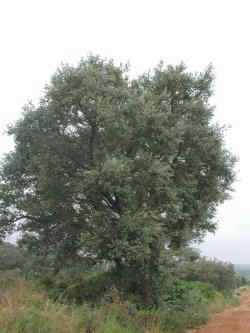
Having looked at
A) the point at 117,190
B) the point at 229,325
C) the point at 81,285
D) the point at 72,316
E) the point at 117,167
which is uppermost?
the point at 117,167

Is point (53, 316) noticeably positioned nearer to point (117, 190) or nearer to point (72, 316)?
point (72, 316)

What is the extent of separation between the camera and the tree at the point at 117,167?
11.4m

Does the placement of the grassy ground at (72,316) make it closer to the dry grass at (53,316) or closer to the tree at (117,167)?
the dry grass at (53,316)

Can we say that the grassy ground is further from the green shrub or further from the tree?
the green shrub

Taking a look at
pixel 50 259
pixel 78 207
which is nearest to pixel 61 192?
pixel 78 207

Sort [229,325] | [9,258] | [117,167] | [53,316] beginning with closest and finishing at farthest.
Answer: [53,316], [229,325], [117,167], [9,258]

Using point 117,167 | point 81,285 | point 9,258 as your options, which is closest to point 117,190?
point 117,167

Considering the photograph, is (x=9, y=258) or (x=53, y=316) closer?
(x=53, y=316)

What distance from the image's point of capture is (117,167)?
11.0 m

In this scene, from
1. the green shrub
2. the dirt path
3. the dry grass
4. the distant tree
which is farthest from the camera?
the distant tree

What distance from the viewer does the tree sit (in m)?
11.4

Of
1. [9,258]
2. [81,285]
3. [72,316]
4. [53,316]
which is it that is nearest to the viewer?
[53,316]

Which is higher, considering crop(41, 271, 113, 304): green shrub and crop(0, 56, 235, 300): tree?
crop(0, 56, 235, 300): tree

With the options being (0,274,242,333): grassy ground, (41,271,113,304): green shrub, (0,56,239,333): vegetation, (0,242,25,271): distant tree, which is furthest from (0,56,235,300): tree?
(0,242,25,271): distant tree
